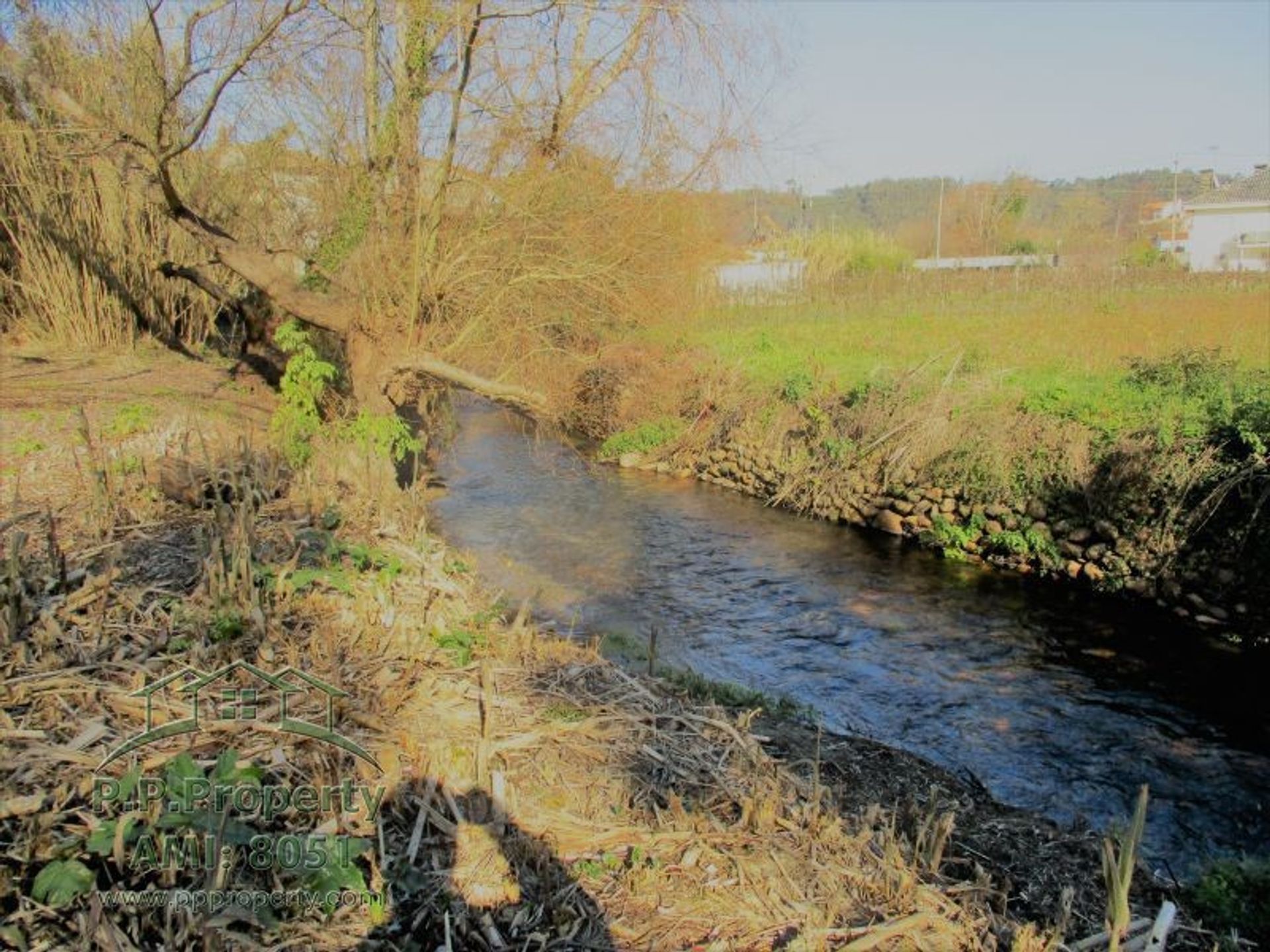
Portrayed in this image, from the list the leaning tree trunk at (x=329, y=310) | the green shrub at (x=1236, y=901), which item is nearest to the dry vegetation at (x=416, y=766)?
the green shrub at (x=1236, y=901)

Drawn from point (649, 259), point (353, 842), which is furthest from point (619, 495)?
point (353, 842)

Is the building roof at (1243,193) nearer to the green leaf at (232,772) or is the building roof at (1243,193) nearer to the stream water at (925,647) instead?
the stream water at (925,647)

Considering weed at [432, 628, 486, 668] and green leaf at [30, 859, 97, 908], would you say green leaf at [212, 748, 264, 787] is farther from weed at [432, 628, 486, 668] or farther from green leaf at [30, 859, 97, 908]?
weed at [432, 628, 486, 668]

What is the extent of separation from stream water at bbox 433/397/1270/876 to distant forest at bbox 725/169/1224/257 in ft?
91.2

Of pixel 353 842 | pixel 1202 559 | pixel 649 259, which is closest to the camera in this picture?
pixel 353 842

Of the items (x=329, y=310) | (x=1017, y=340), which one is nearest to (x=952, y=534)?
(x=1017, y=340)

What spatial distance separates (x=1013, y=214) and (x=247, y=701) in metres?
65.7

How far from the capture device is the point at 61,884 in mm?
2430

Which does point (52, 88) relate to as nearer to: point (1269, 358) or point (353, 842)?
point (353, 842)

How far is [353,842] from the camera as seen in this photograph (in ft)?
9.53

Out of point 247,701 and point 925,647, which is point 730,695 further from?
point 247,701

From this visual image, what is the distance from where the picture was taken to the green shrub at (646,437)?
18.1m

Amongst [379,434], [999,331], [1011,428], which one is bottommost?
[1011,428]

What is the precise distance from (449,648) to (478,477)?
35.1 feet
